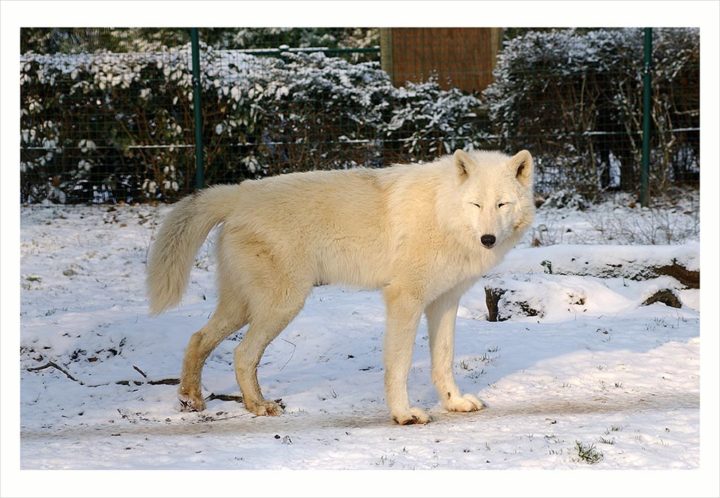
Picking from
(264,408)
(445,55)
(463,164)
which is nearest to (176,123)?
(445,55)

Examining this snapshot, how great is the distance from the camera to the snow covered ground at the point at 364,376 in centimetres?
459

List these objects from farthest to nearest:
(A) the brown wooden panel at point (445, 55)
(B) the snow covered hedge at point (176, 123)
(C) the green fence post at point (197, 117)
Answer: (A) the brown wooden panel at point (445, 55)
(B) the snow covered hedge at point (176, 123)
(C) the green fence post at point (197, 117)

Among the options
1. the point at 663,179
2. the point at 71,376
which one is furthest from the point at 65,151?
the point at 663,179

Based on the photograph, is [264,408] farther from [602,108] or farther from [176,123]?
[602,108]

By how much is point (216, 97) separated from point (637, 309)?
6.32 m

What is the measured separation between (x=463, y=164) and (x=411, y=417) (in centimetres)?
161

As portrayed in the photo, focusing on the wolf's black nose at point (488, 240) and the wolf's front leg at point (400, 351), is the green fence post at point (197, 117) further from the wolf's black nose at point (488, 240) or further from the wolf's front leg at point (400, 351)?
the wolf's black nose at point (488, 240)

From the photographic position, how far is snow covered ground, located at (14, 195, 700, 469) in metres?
4.59

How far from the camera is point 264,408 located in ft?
17.8

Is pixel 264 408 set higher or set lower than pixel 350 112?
lower

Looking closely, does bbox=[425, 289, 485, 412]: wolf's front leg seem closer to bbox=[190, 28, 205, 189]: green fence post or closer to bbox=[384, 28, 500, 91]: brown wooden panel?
bbox=[190, 28, 205, 189]: green fence post

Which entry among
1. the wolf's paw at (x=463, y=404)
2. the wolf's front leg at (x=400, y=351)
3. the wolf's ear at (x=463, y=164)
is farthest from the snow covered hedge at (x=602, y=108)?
the wolf's front leg at (x=400, y=351)

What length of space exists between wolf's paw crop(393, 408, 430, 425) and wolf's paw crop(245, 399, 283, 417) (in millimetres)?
774

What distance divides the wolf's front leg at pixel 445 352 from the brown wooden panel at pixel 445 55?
700 cm
